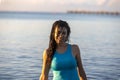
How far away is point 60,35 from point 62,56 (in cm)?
26

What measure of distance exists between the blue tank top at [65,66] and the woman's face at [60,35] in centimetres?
14

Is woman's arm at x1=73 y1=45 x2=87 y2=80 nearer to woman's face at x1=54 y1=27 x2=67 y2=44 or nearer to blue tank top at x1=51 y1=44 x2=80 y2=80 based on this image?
blue tank top at x1=51 y1=44 x2=80 y2=80

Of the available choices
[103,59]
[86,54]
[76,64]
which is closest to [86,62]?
[103,59]

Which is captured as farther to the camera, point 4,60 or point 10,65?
point 4,60

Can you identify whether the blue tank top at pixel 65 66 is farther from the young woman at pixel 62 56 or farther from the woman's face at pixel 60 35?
the woman's face at pixel 60 35

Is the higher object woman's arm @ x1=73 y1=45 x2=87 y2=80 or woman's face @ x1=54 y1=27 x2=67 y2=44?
woman's face @ x1=54 y1=27 x2=67 y2=44

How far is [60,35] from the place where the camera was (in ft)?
14.6

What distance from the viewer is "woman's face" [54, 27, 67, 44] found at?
14.5ft

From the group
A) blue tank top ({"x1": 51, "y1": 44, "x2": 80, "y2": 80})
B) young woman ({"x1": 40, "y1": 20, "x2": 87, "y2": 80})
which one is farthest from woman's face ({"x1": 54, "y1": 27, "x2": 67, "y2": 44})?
blue tank top ({"x1": 51, "y1": 44, "x2": 80, "y2": 80})

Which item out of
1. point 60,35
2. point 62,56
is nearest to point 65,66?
point 62,56

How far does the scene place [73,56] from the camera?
14.5 ft

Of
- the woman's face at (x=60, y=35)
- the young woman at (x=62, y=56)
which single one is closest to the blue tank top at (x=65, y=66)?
the young woman at (x=62, y=56)

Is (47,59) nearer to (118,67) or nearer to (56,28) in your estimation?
(56,28)

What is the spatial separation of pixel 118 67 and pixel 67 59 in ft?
52.8
